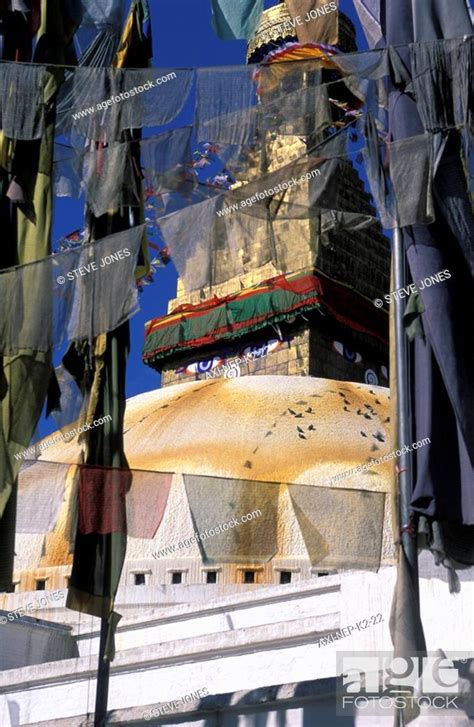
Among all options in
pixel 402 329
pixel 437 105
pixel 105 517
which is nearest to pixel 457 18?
pixel 437 105

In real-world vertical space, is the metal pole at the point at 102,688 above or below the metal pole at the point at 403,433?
below

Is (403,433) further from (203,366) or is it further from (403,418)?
(203,366)

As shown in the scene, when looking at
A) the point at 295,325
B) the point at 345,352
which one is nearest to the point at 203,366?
the point at 295,325

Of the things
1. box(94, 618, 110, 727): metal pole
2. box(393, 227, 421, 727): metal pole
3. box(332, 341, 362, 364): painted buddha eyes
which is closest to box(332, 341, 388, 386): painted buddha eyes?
box(332, 341, 362, 364): painted buddha eyes

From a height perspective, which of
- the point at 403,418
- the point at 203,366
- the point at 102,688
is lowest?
the point at 102,688

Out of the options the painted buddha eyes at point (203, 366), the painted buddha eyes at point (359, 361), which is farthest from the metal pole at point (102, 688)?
the painted buddha eyes at point (203, 366)

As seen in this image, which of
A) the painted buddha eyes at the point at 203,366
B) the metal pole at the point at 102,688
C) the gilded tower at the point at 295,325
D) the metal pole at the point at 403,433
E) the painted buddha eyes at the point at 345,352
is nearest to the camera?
the metal pole at the point at 403,433

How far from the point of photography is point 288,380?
71.6 ft

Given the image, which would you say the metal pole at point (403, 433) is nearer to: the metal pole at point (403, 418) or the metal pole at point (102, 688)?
the metal pole at point (403, 418)

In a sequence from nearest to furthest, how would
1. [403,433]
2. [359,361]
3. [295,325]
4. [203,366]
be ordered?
[403,433] → [295,325] → [359,361] → [203,366]

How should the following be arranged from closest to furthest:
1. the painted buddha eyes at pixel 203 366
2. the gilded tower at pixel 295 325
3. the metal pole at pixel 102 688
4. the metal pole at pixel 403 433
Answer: the metal pole at pixel 403 433
the metal pole at pixel 102 688
the gilded tower at pixel 295 325
the painted buddha eyes at pixel 203 366

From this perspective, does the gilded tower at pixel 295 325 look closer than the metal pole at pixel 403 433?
No

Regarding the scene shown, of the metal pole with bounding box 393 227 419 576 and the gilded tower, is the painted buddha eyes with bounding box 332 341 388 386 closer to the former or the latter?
the gilded tower

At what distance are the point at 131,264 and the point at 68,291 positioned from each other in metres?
0.60
